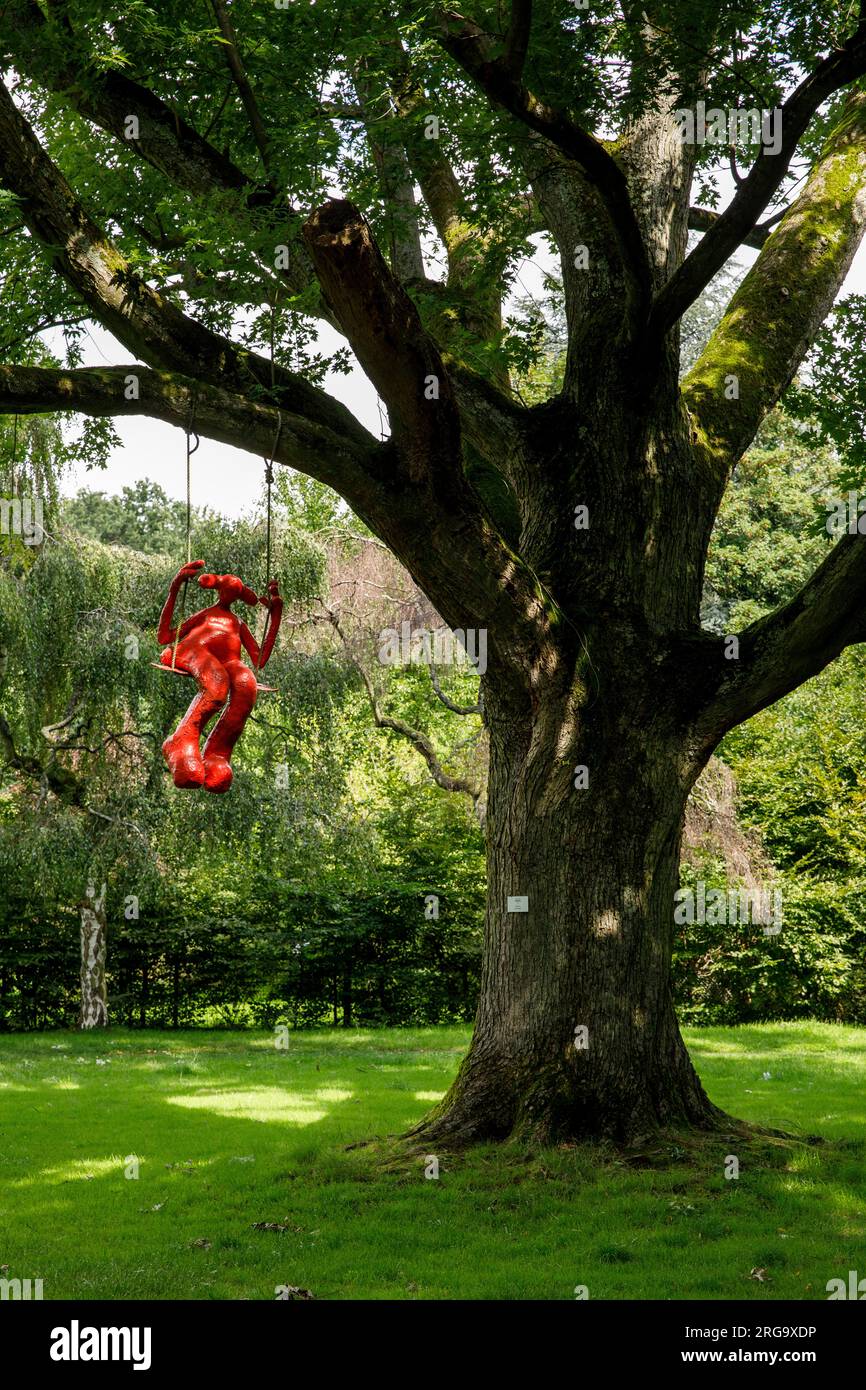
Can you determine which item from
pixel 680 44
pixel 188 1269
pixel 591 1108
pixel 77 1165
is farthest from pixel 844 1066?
pixel 680 44

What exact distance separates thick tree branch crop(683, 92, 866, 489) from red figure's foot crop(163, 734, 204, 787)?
5.26 metres

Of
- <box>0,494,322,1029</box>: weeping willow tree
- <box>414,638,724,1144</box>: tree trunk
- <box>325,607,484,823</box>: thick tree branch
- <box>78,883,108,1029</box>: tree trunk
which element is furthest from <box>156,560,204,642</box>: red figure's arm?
<box>325,607,484,823</box>: thick tree branch

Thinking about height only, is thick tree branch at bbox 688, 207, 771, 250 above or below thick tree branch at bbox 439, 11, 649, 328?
above

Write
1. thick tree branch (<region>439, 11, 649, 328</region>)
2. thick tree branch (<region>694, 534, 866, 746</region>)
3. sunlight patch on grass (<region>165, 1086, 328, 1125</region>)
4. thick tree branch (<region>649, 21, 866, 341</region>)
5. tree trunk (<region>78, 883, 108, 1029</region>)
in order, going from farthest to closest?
tree trunk (<region>78, 883, 108, 1029</region>) → sunlight patch on grass (<region>165, 1086, 328, 1125</region>) → thick tree branch (<region>694, 534, 866, 746</region>) → thick tree branch (<region>649, 21, 866, 341</region>) → thick tree branch (<region>439, 11, 649, 328</region>)

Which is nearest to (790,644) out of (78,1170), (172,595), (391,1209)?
(172,595)

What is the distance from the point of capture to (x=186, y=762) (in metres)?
5.36

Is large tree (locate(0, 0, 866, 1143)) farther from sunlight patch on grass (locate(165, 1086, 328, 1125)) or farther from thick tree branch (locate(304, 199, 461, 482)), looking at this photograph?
sunlight patch on grass (locate(165, 1086, 328, 1125))

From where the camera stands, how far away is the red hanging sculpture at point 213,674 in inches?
212

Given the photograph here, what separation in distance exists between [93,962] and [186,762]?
46.6 ft

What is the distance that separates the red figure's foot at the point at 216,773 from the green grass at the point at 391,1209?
249 cm

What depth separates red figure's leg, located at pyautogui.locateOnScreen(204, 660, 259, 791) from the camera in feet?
17.6

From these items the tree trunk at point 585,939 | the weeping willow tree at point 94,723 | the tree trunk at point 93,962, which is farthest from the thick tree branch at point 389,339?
the tree trunk at point 93,962
